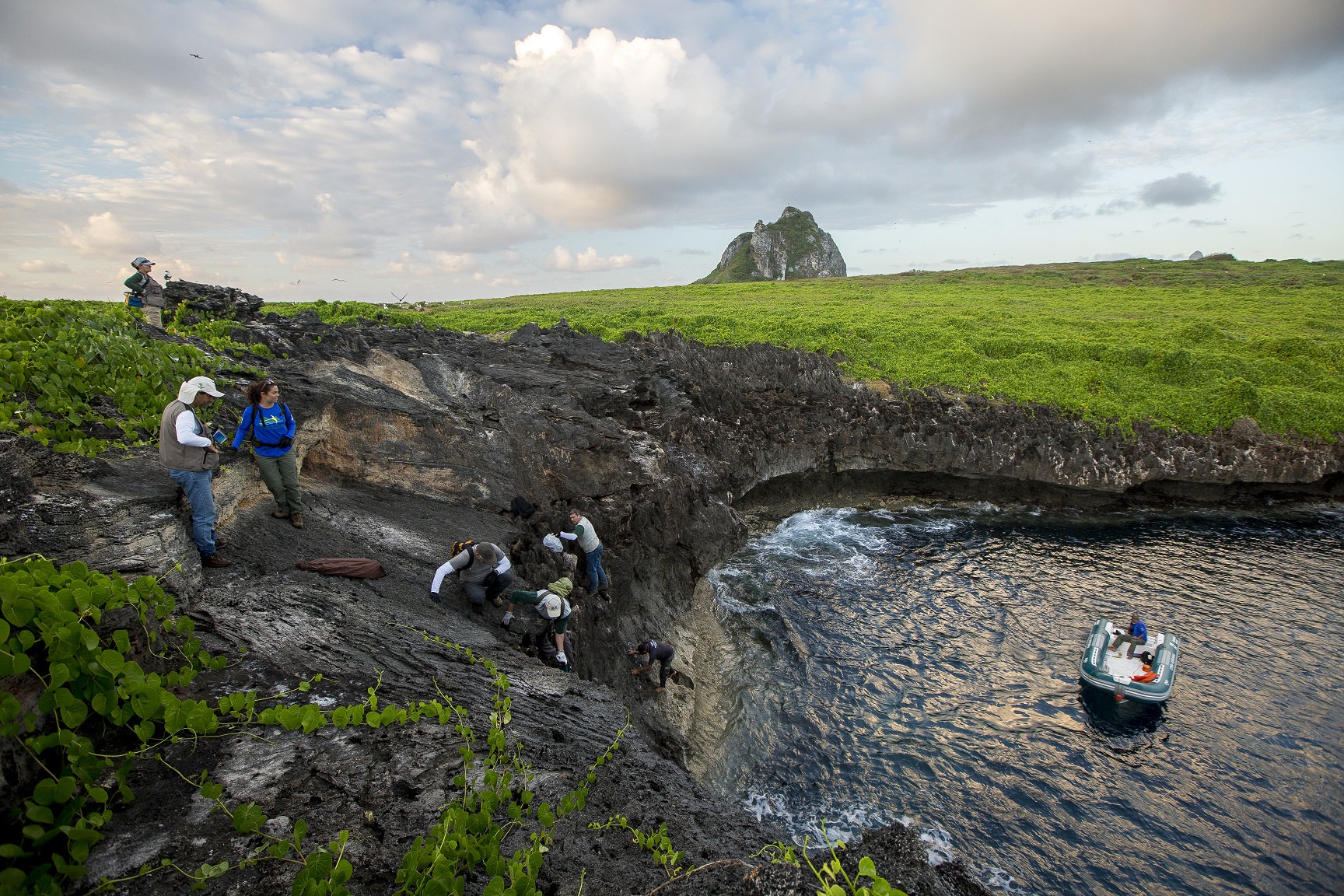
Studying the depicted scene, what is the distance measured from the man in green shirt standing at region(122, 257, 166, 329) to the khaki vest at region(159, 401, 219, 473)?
27.4 ft

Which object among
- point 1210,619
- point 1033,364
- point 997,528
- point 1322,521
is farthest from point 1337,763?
point 1033,364

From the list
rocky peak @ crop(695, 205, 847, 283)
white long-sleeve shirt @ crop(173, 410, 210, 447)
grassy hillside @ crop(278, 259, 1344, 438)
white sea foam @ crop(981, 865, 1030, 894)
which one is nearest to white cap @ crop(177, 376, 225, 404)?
white long-sleeve shirt @ crop(173, 410, 210, 447)

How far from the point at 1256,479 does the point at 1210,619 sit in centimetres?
1615

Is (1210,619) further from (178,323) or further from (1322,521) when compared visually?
(178,323)

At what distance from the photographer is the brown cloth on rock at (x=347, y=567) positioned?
10320 millimetres

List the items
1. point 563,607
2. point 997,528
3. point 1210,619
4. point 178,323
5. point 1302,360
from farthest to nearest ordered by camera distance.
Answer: point 1302,360 → point 997,528 → point 1210,619 → point 178,323 → point 563,607

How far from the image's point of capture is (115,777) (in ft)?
16.7

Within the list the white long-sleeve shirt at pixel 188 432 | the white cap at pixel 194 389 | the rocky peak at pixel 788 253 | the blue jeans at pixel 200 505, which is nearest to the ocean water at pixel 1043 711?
the blue jeans at pixel 200 505

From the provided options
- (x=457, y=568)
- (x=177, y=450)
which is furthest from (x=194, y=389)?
(x=457, y=568)

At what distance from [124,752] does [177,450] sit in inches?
185

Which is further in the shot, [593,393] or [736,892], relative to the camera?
[593,393]

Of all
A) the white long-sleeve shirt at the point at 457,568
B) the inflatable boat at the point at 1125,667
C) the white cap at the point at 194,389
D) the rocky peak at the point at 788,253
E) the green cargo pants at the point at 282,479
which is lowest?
the inflatable boat at the point at 1125,667

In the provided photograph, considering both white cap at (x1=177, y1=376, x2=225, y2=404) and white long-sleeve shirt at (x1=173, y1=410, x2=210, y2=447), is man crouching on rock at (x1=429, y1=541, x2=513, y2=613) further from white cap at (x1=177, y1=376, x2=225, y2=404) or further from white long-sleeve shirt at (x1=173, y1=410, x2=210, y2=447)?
white cap at (x1=177, y1=376, x2=225, y2=404)

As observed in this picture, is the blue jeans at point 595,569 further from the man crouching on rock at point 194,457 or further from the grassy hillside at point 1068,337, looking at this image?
the grassy hillside at point 1068,337
